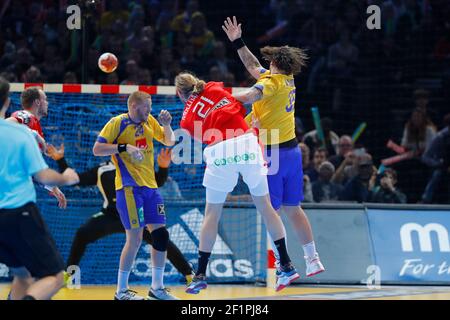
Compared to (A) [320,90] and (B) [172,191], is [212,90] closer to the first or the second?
(B) [172,191]

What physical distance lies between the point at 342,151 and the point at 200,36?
384 centimetres

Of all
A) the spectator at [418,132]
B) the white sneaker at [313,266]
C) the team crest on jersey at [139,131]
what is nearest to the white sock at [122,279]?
the team crest on jersey at [139,131]

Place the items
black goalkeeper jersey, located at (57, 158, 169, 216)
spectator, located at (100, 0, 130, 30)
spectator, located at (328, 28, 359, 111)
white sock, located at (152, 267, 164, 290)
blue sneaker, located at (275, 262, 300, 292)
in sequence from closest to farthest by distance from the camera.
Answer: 1. blue sneaker, located at (275, 262, 300, 292)
2. white sock, located at (152, 267, 164, 290)
3. black goalkeeper jersey, located at (57, 158, 169, 216)
4. spectator, located at (328, 28, 359, 111)
5. spectator, located at (100, 0, 130, 30)

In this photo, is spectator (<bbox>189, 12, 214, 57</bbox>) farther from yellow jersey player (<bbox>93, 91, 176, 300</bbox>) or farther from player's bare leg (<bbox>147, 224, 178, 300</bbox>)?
player's bare leg (<bbox>147, 224, 178, 300</bbox>)

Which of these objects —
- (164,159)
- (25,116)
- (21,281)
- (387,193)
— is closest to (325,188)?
(387,193)

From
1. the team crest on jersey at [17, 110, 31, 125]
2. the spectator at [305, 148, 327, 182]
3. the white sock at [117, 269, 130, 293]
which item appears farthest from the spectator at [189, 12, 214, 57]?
the team crest on jersey at [17, 110, 31, 125]

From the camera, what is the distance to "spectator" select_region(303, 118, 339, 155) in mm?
15320

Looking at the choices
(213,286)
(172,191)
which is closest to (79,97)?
(172,191)

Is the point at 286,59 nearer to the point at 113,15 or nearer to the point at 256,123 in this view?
the point at 256,123

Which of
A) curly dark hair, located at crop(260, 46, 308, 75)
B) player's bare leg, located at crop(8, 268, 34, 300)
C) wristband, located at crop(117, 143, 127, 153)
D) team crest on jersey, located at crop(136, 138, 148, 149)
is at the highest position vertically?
curly dark hair, located at crop(260, 46, 308, 75)

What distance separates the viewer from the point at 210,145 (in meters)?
9.89
